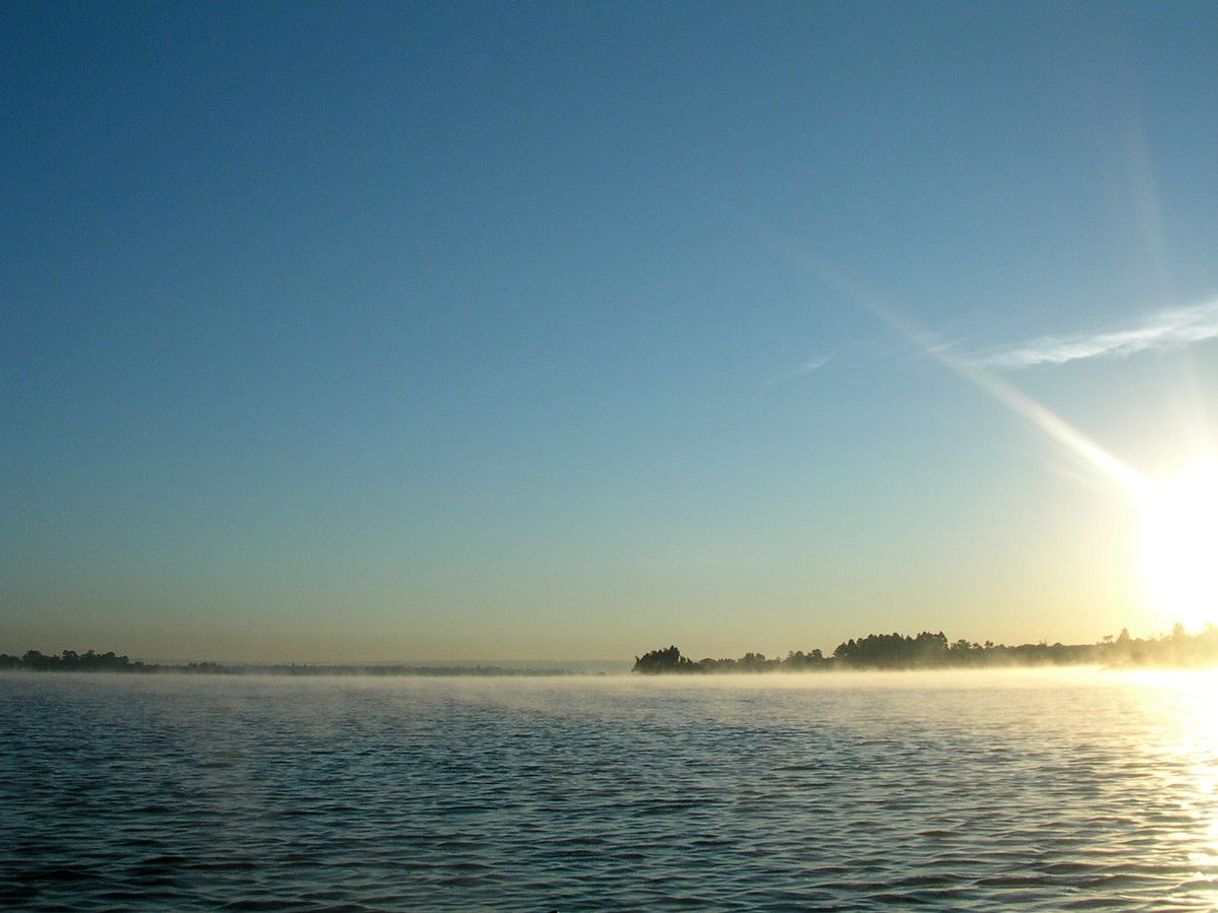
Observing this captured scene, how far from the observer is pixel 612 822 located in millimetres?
39438

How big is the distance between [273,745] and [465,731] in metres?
18.5

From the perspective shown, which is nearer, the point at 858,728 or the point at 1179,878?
the point at 1179,878

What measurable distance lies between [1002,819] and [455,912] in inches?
860

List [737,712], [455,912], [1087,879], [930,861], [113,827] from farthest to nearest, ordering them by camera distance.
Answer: [737,712]
[113,827]
[930,861]
[1087,879]
[455,912]

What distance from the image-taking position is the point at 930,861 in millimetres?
31672

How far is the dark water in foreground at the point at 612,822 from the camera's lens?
28250 mm

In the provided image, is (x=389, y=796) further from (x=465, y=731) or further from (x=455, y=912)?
(x=465, y=731)

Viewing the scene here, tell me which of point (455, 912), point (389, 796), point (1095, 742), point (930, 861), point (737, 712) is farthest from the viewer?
point (737, 712)

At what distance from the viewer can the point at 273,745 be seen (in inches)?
2923

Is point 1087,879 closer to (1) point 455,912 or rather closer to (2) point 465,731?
(1) point 455,912

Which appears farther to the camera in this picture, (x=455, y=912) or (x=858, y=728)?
(x=858, y=728)

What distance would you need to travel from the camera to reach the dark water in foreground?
1112 inches

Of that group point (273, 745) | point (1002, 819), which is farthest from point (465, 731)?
point (1002, 819)

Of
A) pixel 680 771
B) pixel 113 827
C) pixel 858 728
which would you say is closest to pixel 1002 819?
pixel 680 771
